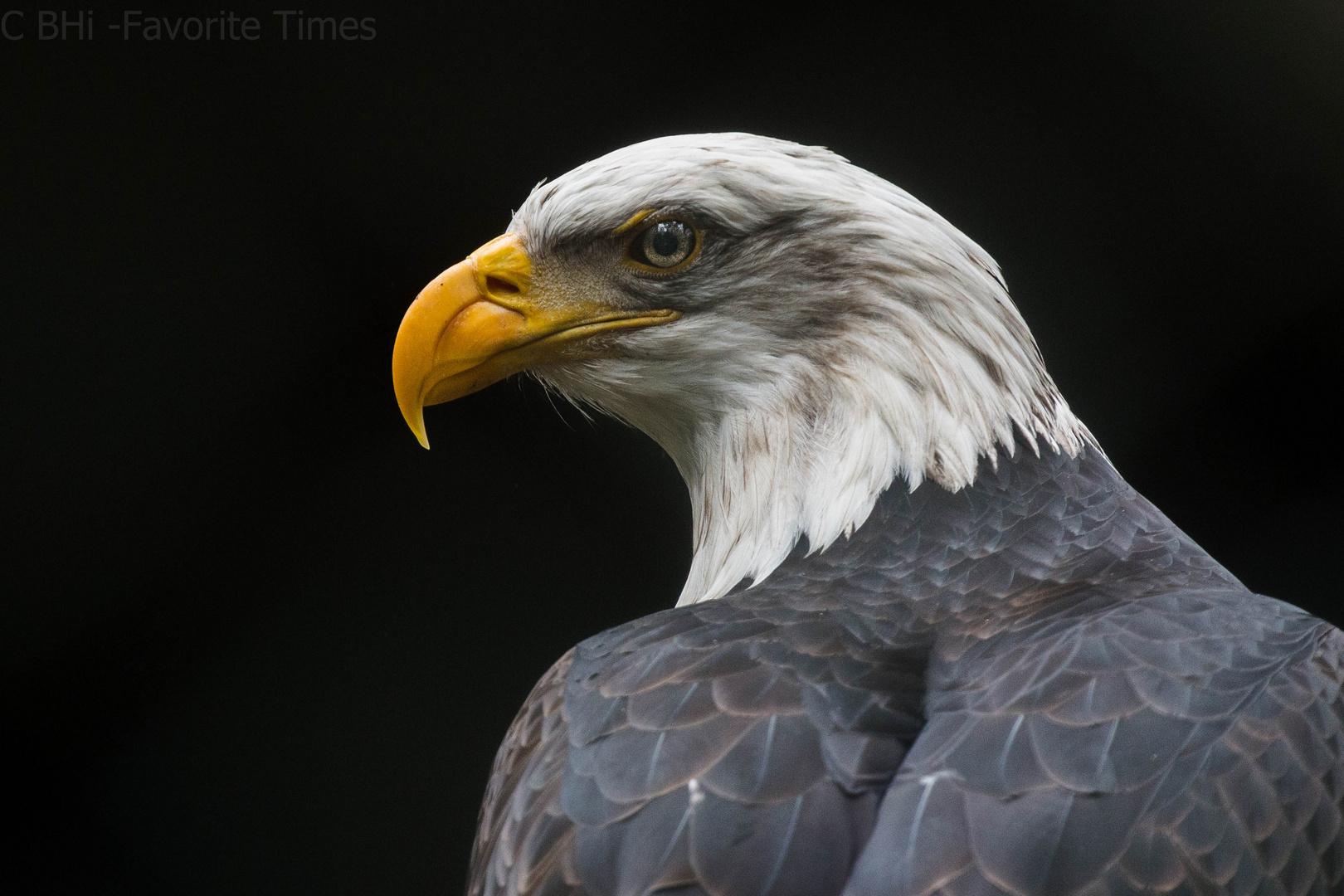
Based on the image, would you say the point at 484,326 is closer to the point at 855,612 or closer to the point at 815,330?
the point at 815,330

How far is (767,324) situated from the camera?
82.7 inches

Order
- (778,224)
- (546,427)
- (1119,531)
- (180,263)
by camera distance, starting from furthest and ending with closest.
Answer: (546,427) < (180,263) < (778,224) < (1119,531)

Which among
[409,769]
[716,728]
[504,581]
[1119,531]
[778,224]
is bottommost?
[409,769]

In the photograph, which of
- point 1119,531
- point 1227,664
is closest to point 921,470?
point 1119,531

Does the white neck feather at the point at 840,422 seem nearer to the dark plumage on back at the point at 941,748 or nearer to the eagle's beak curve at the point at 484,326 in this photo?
the eagle's beak curve at the point at 484,326

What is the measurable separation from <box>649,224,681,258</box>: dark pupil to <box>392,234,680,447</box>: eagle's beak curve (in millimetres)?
106

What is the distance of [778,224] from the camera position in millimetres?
2082

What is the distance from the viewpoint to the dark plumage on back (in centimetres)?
133

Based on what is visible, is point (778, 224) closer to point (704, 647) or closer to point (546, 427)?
point (704, 647)

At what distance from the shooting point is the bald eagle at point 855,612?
135 cm

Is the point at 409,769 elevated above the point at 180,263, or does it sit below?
below

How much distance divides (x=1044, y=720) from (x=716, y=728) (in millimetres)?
378

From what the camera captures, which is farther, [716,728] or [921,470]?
[921,470]

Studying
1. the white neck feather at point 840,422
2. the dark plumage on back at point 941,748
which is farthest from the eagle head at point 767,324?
the dark plumage on back at point 941,748
